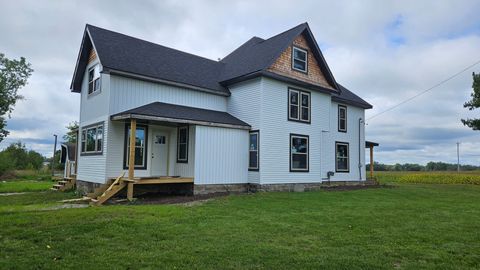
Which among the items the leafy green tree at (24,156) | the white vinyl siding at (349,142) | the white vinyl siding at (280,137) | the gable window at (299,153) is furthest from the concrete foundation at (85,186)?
the leafy green tree at (24,156)

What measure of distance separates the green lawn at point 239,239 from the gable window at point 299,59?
30.6 ft

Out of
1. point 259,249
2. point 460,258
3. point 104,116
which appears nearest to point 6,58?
point 104,116

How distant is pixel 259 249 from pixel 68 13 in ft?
47.7

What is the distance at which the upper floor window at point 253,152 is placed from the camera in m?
15.3

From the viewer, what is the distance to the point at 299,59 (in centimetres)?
1723

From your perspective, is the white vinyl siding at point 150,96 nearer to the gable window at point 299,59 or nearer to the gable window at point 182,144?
the gable window at point 182,144

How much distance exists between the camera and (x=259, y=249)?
17.8 ft

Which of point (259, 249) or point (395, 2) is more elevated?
point (395, 2)

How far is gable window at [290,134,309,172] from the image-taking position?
16359mm

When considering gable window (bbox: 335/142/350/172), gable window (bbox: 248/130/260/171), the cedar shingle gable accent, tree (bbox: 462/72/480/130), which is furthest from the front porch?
tree (bbox: 462/72/480/130)

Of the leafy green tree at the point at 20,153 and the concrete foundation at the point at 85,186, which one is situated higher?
the leafy green tree at the point at 20,153

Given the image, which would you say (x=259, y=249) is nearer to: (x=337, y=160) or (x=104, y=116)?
(x=104, y=116)

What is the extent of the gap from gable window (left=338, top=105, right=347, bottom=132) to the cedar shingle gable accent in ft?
8.37

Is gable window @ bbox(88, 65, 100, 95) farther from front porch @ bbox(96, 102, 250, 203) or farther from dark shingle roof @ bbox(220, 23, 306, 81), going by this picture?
dark shingle roof @ bbox(220, 23, 306, 81)
